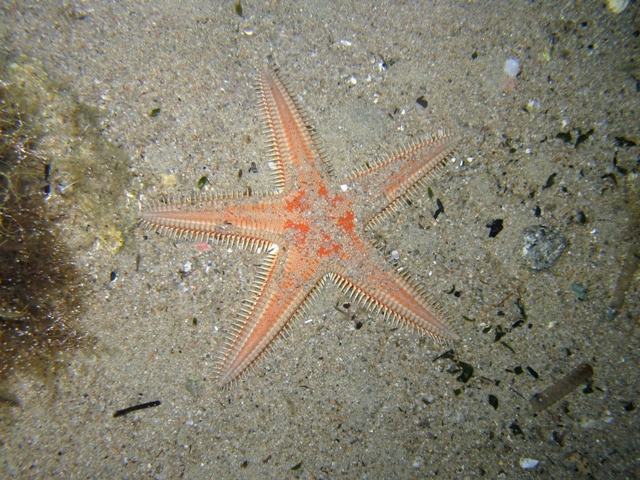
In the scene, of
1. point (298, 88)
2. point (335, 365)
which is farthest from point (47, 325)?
point (298, 88)

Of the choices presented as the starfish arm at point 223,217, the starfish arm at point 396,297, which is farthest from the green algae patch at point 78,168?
the starfish arm at point 396,297

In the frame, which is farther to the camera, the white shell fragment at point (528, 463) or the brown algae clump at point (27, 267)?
the white shell fragment at point (528, 463)

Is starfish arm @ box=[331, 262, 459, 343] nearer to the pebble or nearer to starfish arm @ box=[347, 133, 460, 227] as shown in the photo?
starfish arm @ box=[347, 133, 460, 227]

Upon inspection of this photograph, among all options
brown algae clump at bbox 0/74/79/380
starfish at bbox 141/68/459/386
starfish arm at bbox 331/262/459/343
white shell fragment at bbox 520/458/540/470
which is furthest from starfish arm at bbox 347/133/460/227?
brown algae clump at bbox 0/74/79/380

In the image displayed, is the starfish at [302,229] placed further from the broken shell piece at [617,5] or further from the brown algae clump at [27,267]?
the broken shell piece at [617,5]

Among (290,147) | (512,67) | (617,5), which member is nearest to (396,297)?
(290,147)

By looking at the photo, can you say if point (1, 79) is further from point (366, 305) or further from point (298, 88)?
point (366, 305)
